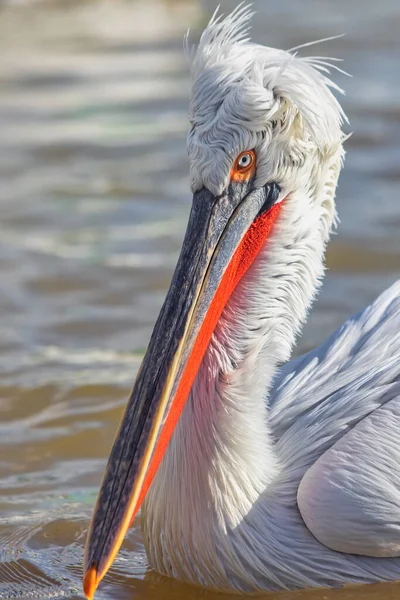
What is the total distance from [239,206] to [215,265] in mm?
185

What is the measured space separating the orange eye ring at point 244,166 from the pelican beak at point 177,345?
3 centimetres

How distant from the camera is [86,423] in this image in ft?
15.8

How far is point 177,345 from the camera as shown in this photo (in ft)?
10.7

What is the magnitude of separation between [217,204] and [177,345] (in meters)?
0.41

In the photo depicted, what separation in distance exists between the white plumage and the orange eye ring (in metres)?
0.03

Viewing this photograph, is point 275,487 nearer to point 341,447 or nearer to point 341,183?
point 341,447

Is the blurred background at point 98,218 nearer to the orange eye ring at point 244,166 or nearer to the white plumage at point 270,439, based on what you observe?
the white plumage at point 270,439

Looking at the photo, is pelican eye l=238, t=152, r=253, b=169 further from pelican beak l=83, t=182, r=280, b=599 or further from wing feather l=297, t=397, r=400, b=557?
wing feather l=297, t=397, r=400, b=557

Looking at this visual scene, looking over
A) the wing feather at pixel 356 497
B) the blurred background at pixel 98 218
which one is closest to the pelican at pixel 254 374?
the wing feather at pixel 356 497

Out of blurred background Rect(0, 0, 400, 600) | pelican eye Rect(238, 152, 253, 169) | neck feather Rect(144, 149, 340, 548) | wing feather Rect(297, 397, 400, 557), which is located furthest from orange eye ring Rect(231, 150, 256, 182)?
blurred background Rect(0, 0, 400, 600)

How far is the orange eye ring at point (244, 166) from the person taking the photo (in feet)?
11.1

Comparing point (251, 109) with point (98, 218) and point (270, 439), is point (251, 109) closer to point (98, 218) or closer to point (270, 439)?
point (270, 439)

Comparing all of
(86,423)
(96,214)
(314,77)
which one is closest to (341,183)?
(96,214)

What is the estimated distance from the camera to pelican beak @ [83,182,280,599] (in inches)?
125
